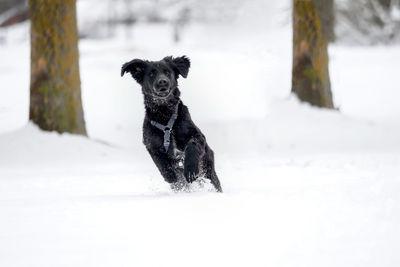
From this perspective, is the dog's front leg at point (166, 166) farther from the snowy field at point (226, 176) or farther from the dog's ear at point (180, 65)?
the dog's ear at point (180, 65)

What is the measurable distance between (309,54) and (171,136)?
7.58 metres

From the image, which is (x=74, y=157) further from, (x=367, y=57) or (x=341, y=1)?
(x=341, y=1)

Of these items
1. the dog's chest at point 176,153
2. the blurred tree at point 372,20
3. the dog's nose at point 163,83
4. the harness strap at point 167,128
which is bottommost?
the blurred tree at point 372,20

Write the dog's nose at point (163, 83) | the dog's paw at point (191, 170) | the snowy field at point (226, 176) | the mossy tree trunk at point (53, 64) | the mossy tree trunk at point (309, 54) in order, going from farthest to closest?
the mossy tree trunk at point (309, 54), the mossy tree trunk at point (53, 64), the dog's nose at point (163, 83), the dog's paw at point (191, 170), the snowy field at point (226, 176)

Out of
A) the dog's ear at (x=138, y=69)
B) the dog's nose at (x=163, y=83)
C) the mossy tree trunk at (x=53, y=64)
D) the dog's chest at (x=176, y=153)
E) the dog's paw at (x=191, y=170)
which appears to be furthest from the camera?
the mossy tree trunk at (x=53, y=64)

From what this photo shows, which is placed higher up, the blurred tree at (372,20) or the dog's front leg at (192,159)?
the dog's front leg at (192,159)

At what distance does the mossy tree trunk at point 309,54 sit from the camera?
12.7 meters

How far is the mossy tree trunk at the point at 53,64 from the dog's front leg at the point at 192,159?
538 cm

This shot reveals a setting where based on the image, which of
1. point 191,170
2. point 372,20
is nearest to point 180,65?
point 191,170

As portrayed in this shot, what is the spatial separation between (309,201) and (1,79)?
19833 millimetres

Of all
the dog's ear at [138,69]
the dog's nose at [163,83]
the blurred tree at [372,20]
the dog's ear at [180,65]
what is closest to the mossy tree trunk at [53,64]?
the dog's ear at [138,69]

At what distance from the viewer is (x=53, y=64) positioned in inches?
414

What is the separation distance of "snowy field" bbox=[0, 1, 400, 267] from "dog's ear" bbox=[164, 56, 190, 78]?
4.82 ft

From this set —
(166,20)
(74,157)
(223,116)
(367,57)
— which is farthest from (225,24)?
(74,157)
